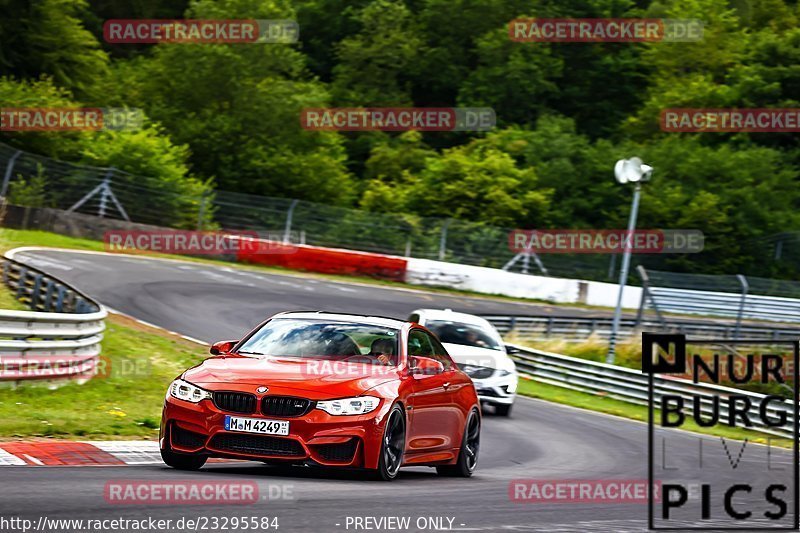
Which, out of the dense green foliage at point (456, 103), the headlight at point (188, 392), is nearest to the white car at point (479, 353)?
the headlight at point (188, 392)

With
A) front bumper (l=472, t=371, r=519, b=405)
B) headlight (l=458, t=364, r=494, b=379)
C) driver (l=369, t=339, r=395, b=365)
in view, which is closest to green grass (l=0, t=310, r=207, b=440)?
driver (l=369, t=339, r=395, b=365)

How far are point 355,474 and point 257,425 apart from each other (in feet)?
4.60

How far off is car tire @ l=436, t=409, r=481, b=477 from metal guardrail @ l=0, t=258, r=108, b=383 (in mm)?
5425

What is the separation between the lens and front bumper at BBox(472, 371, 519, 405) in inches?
801

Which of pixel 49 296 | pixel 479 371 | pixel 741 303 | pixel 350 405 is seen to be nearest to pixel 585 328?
pixel 741 303

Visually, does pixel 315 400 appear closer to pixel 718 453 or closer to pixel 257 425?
pixel 257 425

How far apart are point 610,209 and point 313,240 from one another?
21913 millimetres

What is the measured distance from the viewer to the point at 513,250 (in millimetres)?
42125

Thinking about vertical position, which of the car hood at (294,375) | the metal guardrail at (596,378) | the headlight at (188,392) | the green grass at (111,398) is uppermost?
the car hood at (294,375)

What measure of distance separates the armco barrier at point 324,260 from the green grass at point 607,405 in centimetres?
1168

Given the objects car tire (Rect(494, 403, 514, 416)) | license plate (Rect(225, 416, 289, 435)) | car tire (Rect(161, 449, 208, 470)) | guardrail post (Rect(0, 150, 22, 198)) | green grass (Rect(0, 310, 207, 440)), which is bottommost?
car tire (Rect(494, 403, 514, 416))

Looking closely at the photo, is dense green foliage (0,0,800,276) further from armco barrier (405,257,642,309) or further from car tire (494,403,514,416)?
car tire (494,403,514,416)

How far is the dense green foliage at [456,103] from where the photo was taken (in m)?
52.7

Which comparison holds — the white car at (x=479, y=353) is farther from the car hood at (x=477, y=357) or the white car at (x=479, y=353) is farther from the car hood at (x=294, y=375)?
the car hood at (x=294, y=375)
